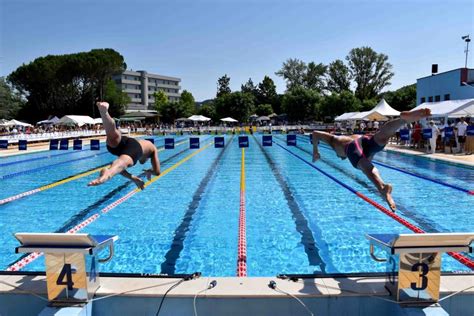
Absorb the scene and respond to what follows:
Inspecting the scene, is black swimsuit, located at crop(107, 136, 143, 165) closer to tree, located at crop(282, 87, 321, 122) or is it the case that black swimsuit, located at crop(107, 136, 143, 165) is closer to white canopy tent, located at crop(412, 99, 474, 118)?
white canopy tent, located at crop(412, 99, 474, 118)

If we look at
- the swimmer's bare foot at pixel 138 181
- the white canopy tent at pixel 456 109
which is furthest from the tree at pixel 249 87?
the swimmer's bare foot at pixel 138 181

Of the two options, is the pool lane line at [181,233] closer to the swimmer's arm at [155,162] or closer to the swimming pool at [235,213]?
the swimming pool at [235,213]

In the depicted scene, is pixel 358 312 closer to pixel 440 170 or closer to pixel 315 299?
pixel 315 299

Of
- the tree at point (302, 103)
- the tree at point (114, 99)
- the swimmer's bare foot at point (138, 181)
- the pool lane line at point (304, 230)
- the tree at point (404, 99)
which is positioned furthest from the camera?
the tree at point (114, 99)

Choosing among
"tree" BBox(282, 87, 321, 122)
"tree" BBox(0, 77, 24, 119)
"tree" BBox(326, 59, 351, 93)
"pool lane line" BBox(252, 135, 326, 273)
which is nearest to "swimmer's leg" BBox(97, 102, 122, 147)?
"pool lane line" BBox(252, 135, 326, 273)

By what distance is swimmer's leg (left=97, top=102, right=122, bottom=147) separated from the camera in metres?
3.18

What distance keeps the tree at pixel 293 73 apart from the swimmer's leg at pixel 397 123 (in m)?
62.6

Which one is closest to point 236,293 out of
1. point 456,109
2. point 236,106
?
point 456,109

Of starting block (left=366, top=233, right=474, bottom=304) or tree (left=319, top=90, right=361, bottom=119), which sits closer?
starting block (left=366, top=233, right=474, bottom=304)

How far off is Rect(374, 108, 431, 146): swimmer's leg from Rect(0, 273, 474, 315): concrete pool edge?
1.28 m

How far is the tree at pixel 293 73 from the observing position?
64.6 m

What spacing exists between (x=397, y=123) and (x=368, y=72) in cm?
5547

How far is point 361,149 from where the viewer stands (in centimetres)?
349

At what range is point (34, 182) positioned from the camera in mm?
11500
